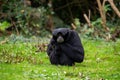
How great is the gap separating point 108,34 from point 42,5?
559 cm

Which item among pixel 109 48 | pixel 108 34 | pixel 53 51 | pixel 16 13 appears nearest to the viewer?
pixel 53 51

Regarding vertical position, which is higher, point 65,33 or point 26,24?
point 65,33

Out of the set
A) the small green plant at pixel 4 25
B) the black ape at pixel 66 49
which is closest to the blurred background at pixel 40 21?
the small green plant at pixel 4 25

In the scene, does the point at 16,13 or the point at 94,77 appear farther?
the point at 16,13

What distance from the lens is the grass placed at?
1199cm

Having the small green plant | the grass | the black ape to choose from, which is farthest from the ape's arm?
the small green plant

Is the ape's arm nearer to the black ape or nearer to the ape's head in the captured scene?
the black ape

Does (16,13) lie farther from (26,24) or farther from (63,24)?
(63,24)

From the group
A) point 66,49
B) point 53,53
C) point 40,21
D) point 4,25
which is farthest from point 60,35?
point 40,21

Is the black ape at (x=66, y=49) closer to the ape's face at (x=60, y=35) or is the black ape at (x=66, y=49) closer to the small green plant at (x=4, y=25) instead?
the ape's face at (x=60, y=35)

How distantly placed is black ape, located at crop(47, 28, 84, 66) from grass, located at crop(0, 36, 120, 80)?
32 centimetres

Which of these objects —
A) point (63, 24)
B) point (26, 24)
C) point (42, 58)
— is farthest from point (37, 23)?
point (42, 58)

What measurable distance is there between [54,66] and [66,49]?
0.68m

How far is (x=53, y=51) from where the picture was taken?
14406 mm
